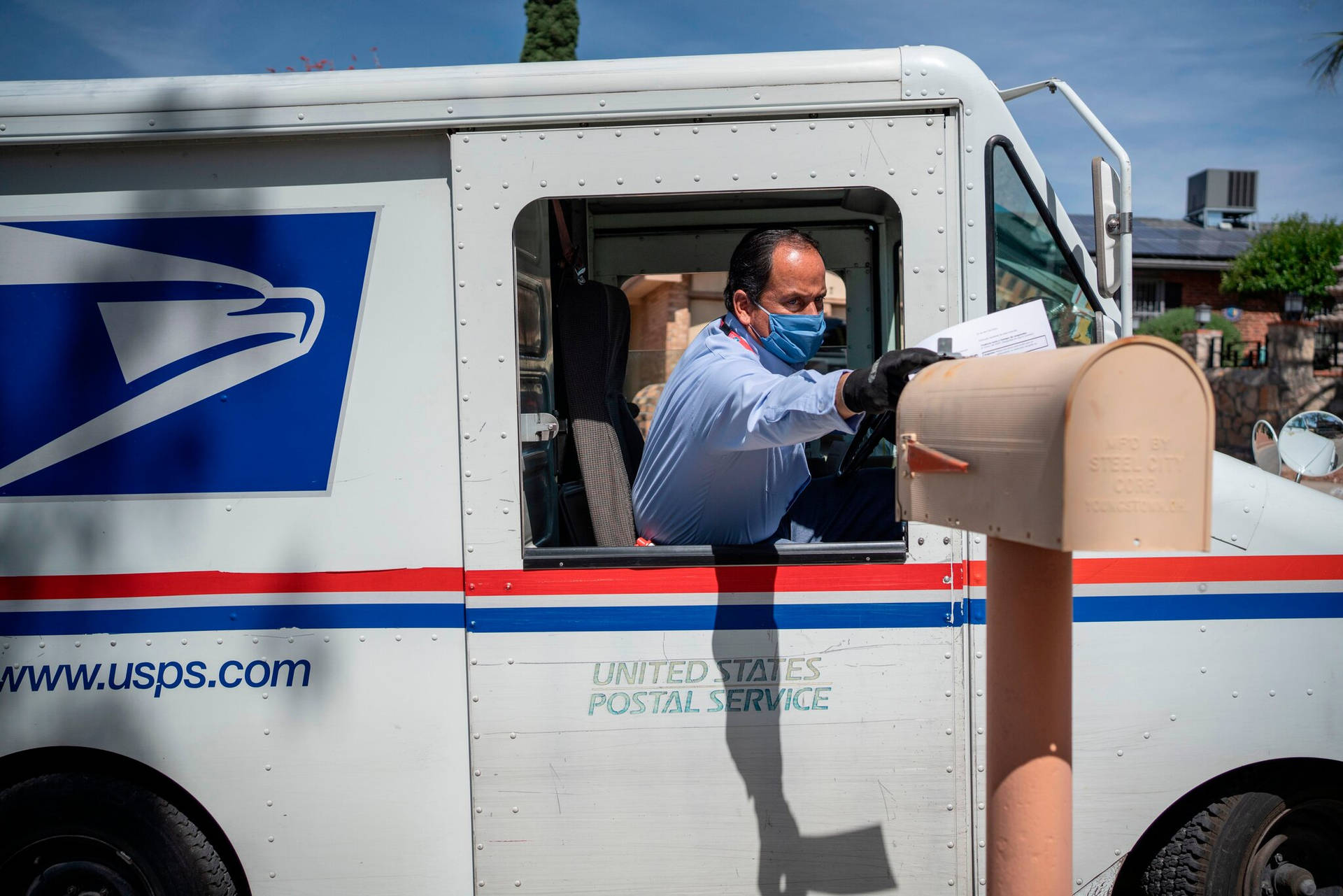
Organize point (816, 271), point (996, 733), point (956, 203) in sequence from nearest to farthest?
1. point (996, 733)
2. point (956, 203)
3. point (816, 271)

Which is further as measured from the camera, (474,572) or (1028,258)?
(1028,258)

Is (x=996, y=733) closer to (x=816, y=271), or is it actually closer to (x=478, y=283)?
(x=816, y=271)

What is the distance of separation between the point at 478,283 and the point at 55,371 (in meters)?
1.07

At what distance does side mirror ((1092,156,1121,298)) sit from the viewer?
6.81 feet

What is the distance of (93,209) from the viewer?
215 cm

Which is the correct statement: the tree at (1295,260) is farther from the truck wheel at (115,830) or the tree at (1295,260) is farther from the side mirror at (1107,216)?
the truck wheel at (115,830)

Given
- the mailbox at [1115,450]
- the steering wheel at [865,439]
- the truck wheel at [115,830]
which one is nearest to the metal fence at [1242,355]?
the steering wheel at [865,439]

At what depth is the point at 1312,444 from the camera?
2881 mm

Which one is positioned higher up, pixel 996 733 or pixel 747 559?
pixel 747 559

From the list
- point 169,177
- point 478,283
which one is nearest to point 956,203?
point 478,283

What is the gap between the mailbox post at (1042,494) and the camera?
117 cm

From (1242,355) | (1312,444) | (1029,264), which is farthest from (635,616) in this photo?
(1242,355)

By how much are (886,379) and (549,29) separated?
14.2 meters

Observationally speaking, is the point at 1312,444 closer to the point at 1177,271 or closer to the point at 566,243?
the point at 566,243
